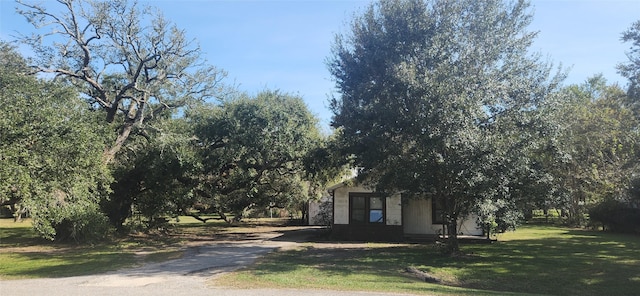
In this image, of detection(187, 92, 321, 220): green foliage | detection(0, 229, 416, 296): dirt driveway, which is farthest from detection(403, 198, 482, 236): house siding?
detection(0, 229, 416, 296): dirt driveway

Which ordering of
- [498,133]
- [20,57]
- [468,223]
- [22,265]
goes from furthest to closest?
[468,223] → [20,57] → [498,133] → [22,265]

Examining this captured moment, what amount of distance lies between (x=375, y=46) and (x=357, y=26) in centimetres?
147

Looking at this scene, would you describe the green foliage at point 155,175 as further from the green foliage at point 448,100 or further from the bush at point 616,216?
the bush at point 616,216

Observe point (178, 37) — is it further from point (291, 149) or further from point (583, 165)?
point (583, 165)

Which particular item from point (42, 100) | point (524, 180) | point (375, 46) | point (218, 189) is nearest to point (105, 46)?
point (42, 100)

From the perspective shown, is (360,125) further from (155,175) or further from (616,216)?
(616,216)

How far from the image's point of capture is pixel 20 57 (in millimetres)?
18891

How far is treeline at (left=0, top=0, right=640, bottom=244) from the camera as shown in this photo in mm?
14117

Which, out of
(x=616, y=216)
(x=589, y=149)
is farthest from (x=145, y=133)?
(x=616, y=216)

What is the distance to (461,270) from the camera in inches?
571

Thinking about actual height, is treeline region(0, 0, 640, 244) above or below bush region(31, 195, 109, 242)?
above

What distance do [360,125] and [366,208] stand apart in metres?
8.57

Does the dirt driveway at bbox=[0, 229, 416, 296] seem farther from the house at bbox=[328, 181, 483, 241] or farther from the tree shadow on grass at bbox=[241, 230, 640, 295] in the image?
the house at bbox=[328, 181, 483, 241]

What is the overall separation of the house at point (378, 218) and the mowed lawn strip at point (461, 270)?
2.77 metres
